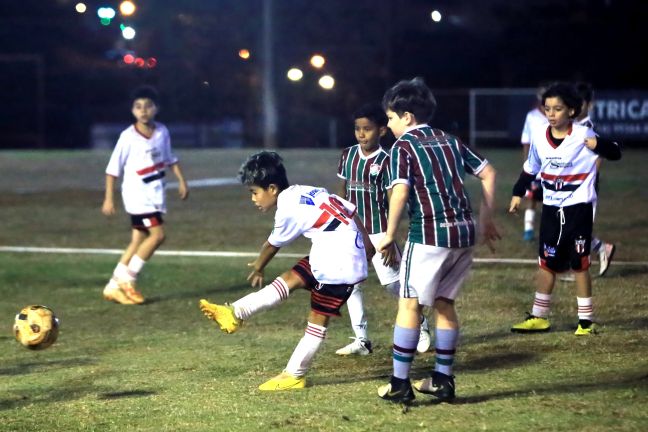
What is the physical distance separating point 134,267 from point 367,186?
3.76m

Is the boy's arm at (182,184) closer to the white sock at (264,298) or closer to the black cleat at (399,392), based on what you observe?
the white sock at (264,298)

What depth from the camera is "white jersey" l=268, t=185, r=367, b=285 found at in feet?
23.7

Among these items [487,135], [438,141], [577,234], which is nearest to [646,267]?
[577,234]

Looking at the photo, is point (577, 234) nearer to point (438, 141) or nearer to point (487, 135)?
point (438, 141)

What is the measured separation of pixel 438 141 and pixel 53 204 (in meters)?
16.2

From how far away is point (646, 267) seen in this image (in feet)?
41.8

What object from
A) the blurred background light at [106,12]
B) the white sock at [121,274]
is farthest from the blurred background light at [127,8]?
the white sock at [121,274]

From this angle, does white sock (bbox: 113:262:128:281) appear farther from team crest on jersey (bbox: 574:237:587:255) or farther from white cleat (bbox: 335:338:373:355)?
team crest on jersey (bbox: 574:237:587:255)

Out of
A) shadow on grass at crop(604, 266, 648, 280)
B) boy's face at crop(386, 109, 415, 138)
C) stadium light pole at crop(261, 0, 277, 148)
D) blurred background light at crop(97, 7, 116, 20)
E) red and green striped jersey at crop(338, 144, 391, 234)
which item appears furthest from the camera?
stadium light pole at crop(261, 0, 277, 148)

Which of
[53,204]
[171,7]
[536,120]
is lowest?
[53,204]

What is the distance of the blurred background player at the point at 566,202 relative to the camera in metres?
8.91

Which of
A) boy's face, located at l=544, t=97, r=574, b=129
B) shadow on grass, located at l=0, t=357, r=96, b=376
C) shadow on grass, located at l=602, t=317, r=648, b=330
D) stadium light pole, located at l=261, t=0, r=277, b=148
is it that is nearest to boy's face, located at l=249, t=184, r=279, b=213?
shadow on grass, located at l=0, t=357, r=96, b=376

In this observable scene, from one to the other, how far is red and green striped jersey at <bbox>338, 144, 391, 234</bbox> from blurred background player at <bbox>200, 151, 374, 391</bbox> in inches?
49.8

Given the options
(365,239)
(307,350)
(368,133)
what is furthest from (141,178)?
(307,350)
